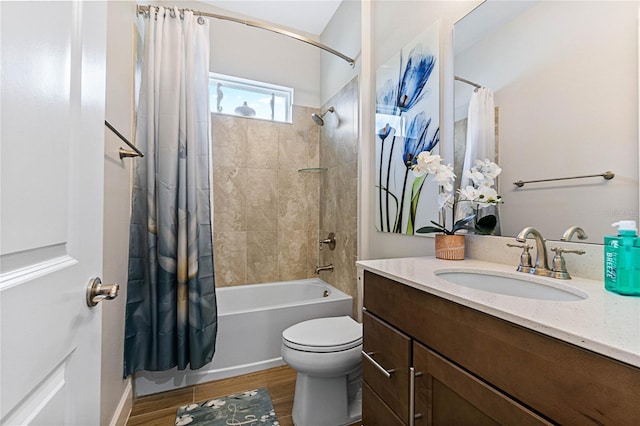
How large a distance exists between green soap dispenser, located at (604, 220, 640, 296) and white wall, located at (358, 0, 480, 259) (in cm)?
73

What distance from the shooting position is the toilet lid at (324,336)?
4.60 ft

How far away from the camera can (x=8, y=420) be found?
0.36 m

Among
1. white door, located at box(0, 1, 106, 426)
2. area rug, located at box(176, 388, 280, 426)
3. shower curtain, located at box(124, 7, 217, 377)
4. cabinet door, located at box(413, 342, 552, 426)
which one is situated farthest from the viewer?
shower curtain, located at box(124, 7, 217, 377)

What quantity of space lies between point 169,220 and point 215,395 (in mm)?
1086

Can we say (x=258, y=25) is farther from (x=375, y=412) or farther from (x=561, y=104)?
(x=375, y=412)

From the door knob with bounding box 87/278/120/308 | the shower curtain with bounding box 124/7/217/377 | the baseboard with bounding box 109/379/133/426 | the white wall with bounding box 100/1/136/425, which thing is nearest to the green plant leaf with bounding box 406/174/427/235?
the shower curtain with bounding box 124/7/217/377

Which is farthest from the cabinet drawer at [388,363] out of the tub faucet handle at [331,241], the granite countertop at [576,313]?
the tub faucet handle at [331,241]

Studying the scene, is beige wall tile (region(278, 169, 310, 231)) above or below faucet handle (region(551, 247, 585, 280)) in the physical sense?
above

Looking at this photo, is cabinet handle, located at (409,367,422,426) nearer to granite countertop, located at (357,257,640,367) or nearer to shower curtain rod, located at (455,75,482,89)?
granite countertop, located at (357,257,640,367)

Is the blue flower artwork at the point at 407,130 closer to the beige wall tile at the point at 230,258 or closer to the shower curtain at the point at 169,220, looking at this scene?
the shower curtain at the point at 169,220

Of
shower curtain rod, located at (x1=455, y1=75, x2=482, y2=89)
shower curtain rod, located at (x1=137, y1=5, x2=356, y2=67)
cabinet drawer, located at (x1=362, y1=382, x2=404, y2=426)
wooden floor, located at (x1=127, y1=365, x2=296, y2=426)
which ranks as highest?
shower curtain rod, located at (x1=137, y1=5, x2=356, y2=67)

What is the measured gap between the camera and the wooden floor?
153 cm

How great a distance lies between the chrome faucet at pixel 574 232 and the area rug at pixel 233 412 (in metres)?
1.53

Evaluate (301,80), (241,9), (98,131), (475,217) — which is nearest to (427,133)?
(475,217)
